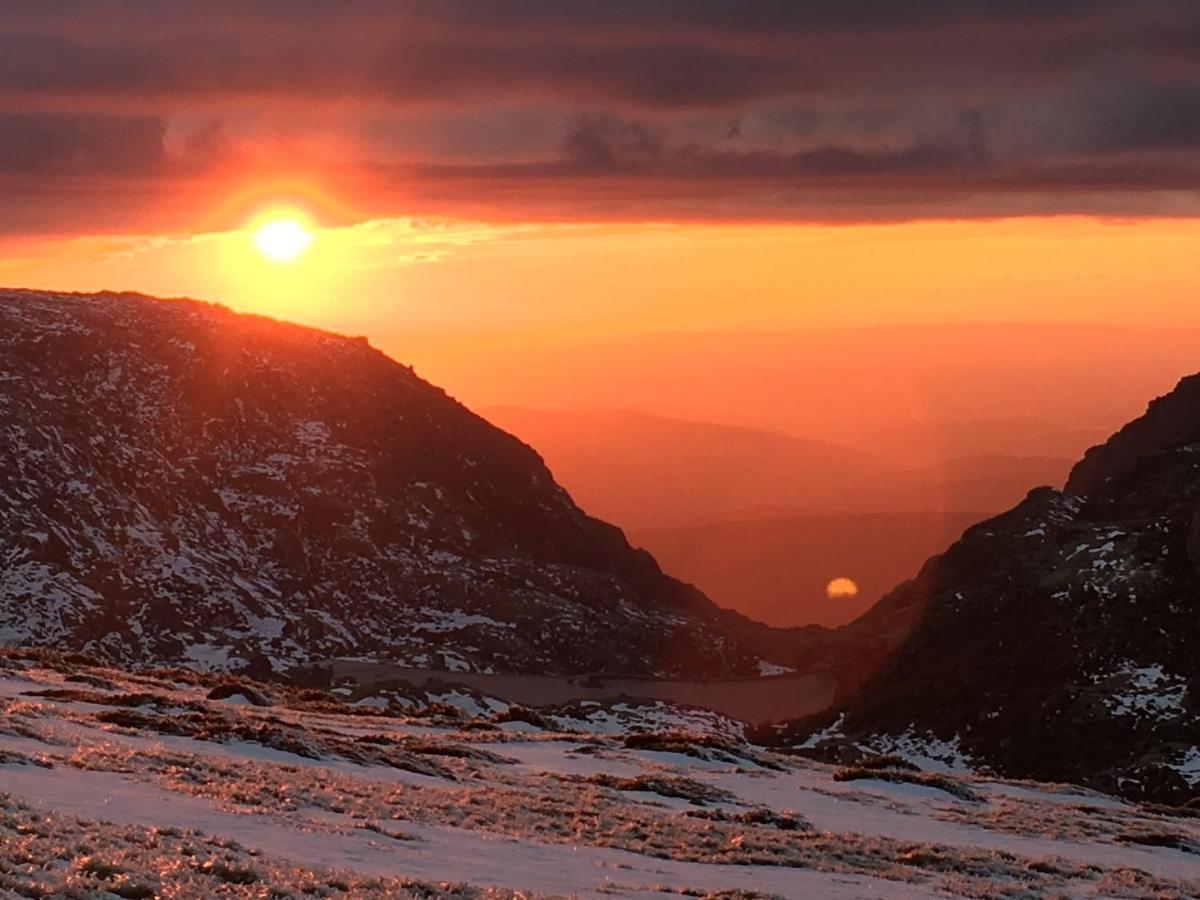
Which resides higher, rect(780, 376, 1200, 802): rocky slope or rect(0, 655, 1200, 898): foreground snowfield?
rect(780, 376, 1200, 802): rocky slope

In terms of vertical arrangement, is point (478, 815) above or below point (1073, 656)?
below

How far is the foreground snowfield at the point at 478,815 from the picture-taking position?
22.8 metres

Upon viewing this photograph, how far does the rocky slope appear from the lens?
10875 cm

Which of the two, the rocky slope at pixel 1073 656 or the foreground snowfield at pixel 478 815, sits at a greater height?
the rocky slope at pixel 1073 656

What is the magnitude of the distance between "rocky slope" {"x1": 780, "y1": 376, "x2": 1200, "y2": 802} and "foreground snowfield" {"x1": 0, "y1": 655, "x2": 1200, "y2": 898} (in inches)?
2212

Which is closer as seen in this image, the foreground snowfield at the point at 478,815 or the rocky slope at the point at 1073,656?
the foreground snowfield at the point at 478,815

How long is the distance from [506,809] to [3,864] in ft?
49.6

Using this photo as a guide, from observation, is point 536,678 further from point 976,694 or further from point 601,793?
point 601,793

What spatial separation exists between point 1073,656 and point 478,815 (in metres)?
102

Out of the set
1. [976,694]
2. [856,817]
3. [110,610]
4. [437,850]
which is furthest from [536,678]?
[437,850]

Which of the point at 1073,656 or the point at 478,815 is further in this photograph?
the point at 1073,656

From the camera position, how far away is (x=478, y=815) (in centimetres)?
3175

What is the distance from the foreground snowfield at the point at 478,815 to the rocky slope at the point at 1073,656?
5617cm

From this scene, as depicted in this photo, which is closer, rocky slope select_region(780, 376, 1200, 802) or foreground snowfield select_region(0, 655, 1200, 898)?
foreground snowfield select_region(0, 655, 1200, 898)
